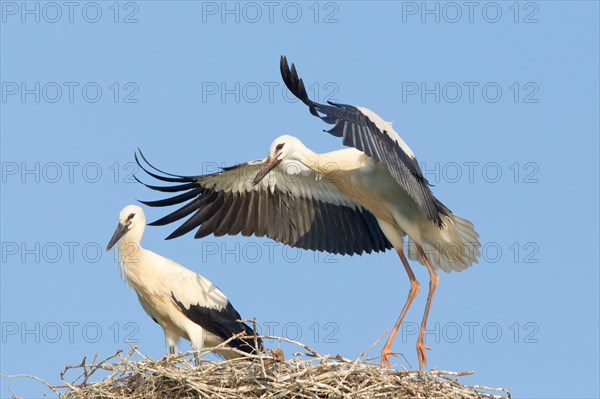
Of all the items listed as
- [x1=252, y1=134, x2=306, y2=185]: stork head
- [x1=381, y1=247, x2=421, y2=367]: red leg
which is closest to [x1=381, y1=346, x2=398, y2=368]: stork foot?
[x1=381, y1=247, x2=421, y2=367]: red leg

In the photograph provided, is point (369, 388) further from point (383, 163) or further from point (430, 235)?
point (430, 235)

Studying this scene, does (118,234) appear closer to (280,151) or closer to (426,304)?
(280,151)

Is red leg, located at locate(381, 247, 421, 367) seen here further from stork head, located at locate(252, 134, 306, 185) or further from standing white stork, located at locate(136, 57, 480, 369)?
stork head, located at locate(252, 134, 306, 185)

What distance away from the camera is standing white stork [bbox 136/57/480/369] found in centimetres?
1009

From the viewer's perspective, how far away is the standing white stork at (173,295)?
36.9 feet

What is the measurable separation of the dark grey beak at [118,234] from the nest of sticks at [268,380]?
2229mm

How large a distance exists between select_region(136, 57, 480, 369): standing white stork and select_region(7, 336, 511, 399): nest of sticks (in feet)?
5.10

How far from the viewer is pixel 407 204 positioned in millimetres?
11023

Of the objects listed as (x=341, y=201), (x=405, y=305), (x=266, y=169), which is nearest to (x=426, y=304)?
(x=405, y=305)

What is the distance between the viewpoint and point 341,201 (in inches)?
465

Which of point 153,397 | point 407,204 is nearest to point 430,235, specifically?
point 407,204

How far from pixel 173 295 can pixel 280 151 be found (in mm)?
1510

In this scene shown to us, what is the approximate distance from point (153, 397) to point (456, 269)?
11.0 ft

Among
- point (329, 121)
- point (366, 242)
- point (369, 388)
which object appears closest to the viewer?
point (369, 388)
